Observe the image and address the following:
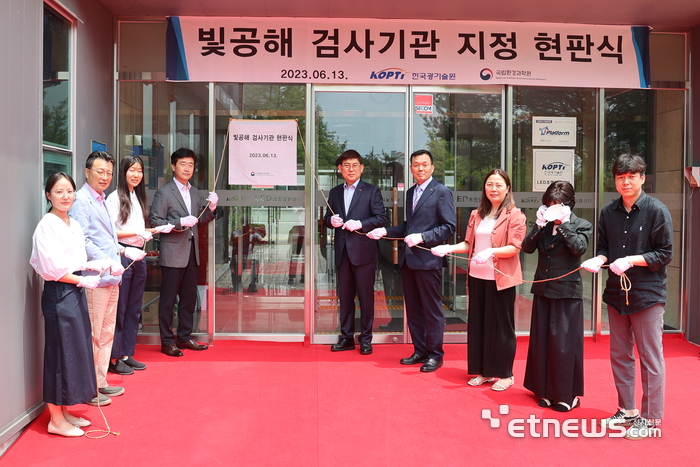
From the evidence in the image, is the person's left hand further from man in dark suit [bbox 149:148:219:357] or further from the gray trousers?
the gray trousers

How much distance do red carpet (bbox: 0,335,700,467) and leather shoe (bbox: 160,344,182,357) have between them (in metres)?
0.08

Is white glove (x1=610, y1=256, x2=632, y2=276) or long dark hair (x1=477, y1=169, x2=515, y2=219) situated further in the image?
long dark hair (x1=477, y1=169, x2=515, y2=219)

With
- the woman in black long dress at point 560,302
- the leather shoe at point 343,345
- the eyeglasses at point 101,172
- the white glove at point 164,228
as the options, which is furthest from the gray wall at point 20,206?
the woman in black long dress at point 560,302

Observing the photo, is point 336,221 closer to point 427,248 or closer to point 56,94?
point 427,248

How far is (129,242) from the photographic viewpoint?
3.91 meters

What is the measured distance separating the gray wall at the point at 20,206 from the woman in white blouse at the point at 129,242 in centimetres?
67

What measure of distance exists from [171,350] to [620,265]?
3.45 m

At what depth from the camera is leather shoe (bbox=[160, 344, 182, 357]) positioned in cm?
445

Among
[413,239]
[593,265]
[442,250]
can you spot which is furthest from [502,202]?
[593,265]

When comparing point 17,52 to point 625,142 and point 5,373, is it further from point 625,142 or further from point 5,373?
point 625,142

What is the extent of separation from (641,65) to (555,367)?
3.37 meters

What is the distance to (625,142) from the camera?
5137 millimetres

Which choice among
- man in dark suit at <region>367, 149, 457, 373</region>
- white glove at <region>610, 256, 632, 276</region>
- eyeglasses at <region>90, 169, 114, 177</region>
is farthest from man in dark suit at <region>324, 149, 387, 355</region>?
white glove at <region>610, 256, 632, 276</region>

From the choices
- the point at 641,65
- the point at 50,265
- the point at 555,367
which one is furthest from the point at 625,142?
the point at 50,265
